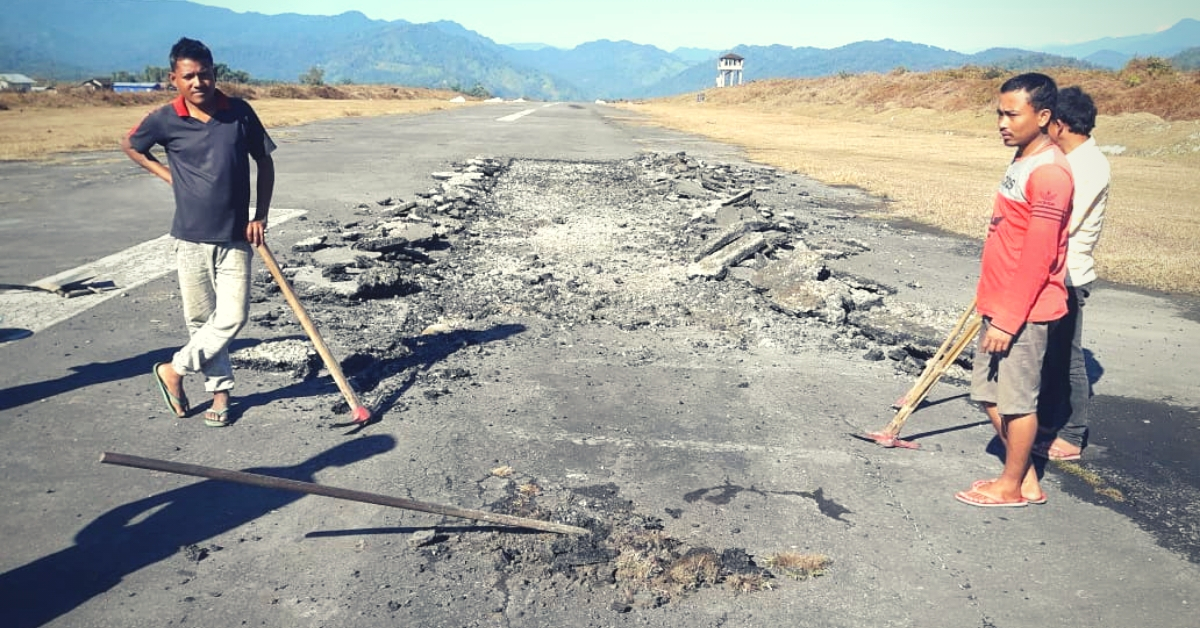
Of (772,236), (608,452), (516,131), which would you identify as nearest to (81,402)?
(608,452)

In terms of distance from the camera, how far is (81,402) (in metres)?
4.48

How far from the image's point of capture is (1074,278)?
155 inches

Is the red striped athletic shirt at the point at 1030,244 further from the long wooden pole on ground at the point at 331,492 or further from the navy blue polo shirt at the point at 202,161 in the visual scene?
the navy blue polo shirt at the point at 202,161

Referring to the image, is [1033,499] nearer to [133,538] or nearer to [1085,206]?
[1085,206]

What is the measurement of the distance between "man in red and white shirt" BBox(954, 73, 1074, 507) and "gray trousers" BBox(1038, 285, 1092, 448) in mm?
788

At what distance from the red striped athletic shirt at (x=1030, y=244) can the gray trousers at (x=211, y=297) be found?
3838mm

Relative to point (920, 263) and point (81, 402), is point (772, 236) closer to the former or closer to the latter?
point (920, 263)

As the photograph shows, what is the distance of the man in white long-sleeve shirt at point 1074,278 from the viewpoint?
380 cm

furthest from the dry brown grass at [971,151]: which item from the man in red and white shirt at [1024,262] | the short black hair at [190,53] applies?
the short black hair at [190,53]

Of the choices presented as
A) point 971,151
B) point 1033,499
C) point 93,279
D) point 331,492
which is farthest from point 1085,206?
point 971,151

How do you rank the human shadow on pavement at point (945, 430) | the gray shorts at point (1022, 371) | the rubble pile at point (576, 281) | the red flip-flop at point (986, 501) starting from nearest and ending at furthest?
the gray shorts at point (1022, 371) → the red flip-flop at point (986, 501) → the human shadow on pavement at point (945, 430) → the rubble pile at point (576, 281)

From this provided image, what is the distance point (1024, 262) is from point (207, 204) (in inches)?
158

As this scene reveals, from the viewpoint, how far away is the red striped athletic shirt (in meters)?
3.15

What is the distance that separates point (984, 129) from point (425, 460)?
37187mm
